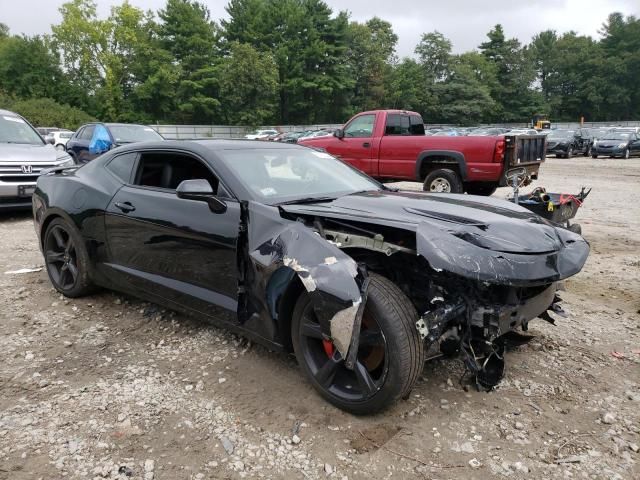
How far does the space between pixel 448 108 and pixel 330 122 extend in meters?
16.7

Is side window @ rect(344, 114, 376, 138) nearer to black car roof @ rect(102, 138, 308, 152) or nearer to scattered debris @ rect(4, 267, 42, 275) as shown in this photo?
black car roof @ rect(102, 138, 308, 152)

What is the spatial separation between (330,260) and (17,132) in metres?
8.51

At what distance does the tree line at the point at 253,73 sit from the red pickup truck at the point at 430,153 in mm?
39227

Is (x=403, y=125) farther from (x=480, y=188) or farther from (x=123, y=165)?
(x=123, y=165)

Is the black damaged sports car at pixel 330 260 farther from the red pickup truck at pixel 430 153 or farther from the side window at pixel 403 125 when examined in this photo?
the side window at pixel 403 125

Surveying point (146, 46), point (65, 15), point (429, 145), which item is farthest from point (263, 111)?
point (429, 145)

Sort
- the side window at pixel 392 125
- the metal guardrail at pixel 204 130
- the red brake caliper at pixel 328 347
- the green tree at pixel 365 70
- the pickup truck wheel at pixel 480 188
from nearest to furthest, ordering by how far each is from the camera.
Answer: the red brake caliper at pixel 328 347 → the pickup truck wheel at pixel 480 188 → the side window at pixel 392 125 → the metal guardrail at pixel 204 130 → the green tree at pixel 365 70

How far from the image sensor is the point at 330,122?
6003 cm

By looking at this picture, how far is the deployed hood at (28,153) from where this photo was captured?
768 cm

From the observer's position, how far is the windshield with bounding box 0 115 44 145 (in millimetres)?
8496

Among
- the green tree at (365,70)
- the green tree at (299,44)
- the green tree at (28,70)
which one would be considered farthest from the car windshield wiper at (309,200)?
the green tree at (365,70)

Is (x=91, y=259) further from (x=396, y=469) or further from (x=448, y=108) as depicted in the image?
(x=448, y=108)

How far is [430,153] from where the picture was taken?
922 cm

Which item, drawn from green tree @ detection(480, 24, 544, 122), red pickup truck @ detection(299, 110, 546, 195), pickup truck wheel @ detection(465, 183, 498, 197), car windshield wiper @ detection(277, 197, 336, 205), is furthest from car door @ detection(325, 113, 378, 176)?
green tree @ detection(480, 24, 544, 122)
